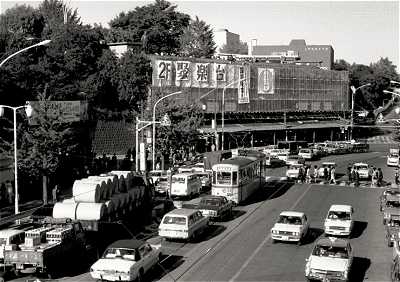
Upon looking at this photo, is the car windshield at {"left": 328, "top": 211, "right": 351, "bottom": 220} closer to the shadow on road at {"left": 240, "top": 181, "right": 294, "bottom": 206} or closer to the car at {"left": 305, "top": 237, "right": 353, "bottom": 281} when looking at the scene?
the car at {"left": 305, "top": 237, "right": 353, "bottom": 281}

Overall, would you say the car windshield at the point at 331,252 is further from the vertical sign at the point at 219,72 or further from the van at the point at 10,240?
the vertical sign at the point at 219,72

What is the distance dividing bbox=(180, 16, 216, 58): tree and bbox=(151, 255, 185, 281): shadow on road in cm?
10750

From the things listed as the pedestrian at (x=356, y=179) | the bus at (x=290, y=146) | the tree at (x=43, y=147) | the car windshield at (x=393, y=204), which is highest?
the tree at (x=43, y=147)

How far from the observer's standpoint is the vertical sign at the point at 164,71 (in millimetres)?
82562

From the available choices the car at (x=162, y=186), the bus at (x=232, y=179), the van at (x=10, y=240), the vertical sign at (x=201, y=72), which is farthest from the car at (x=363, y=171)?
the van at (x=10, y=240)

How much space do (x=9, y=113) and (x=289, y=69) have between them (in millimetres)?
59904

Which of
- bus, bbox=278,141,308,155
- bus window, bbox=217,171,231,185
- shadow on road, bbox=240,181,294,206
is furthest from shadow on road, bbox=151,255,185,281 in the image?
bus, bbox=278,141,308,155

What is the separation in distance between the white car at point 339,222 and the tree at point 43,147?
18.1 m

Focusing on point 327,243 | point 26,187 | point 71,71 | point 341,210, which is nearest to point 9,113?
point 26,187

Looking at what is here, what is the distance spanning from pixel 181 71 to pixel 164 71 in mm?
2767

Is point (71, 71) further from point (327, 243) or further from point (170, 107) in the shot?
point (327, 243)

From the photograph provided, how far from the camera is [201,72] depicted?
86875mm

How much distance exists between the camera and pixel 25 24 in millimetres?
94875

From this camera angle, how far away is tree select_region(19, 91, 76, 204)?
37750 millimetres
